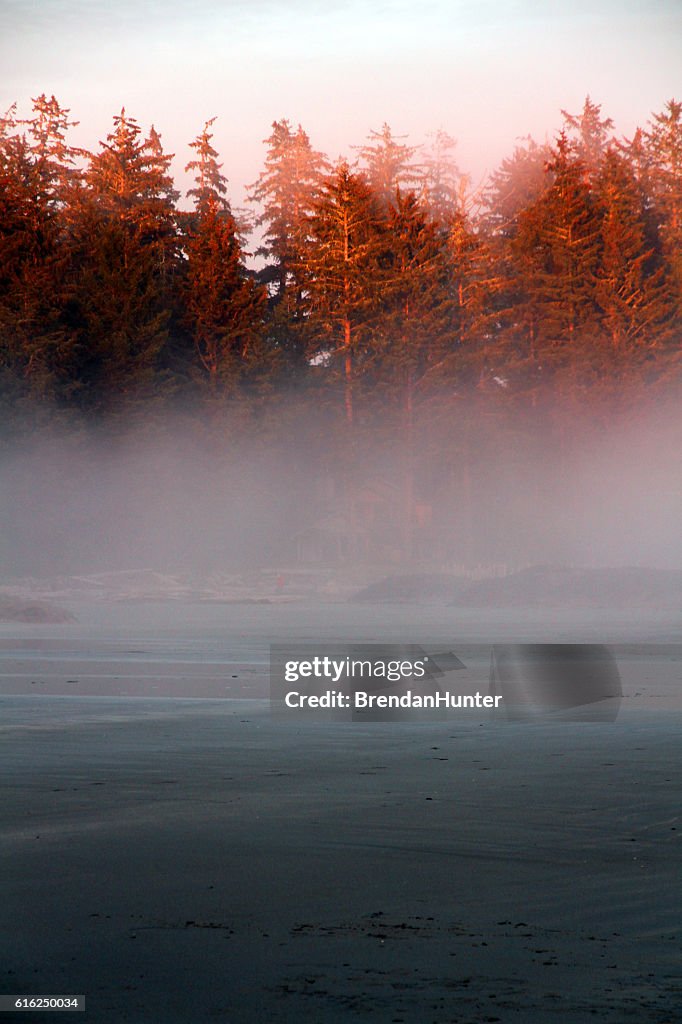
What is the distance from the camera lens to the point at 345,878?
540cm

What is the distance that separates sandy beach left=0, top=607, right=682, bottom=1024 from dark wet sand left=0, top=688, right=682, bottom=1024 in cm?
1

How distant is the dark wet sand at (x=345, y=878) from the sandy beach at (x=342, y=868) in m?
0.01

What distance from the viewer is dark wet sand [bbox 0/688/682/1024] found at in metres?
4.03

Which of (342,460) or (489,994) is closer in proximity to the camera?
(489,994)

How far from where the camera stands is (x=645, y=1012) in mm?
3822

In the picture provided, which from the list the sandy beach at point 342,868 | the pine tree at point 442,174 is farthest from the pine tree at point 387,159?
the sandy beach at point 342,868

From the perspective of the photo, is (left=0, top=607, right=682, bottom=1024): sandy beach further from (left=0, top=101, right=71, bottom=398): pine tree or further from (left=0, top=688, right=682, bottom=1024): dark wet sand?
(left=0, top=101, right=71, bottom=398): pine tree

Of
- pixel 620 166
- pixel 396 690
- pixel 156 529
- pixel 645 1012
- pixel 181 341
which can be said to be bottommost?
pixel 645 1012

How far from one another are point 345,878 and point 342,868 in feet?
0.57

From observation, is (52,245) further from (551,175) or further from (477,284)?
(551,175)

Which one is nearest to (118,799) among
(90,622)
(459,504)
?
(90,622)

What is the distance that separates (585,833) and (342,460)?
45837 millimetres

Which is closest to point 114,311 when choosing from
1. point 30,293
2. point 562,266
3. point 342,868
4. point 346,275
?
point 30,293


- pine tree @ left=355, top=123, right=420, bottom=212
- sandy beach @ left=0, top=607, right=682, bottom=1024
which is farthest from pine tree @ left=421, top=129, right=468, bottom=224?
sandy beach @ left=0, top=607, right=682, bottom=1024
